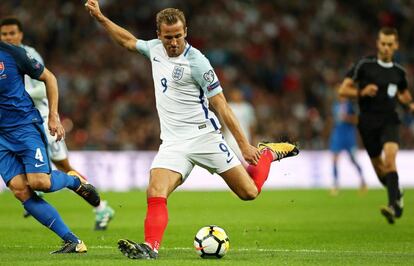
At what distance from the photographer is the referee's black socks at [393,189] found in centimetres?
1269

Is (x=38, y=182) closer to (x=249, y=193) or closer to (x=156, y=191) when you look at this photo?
(x=156, y=191)

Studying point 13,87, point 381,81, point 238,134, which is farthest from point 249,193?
point 381,81

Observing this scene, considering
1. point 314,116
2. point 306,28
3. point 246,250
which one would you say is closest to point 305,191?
point 314,116

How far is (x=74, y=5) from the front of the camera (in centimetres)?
2642

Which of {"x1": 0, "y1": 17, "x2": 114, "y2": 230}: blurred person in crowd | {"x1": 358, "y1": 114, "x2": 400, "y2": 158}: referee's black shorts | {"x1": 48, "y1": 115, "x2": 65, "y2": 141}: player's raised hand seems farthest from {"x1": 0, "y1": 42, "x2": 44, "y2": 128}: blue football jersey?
{"x1": 358, "y1": 114, "x2": 400, "y2": 158}: referee's black shorts

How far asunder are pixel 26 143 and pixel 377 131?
5750 mm

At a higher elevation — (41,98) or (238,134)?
(238,134)

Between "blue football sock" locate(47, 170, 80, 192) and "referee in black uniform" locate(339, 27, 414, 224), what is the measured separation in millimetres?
4850

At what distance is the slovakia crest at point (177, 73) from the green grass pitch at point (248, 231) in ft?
5.25

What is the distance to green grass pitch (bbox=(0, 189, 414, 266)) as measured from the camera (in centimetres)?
869

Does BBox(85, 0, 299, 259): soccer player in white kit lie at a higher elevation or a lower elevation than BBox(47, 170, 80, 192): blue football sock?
higher

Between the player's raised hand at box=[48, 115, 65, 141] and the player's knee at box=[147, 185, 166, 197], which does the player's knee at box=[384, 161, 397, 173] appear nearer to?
the player's knee at box=[147, 185, 166, 197]

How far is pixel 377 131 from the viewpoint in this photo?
43.1 ft

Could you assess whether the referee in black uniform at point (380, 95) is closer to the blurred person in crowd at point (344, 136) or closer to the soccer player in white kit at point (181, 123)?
the soccer player in white kit at point (181, 123)
